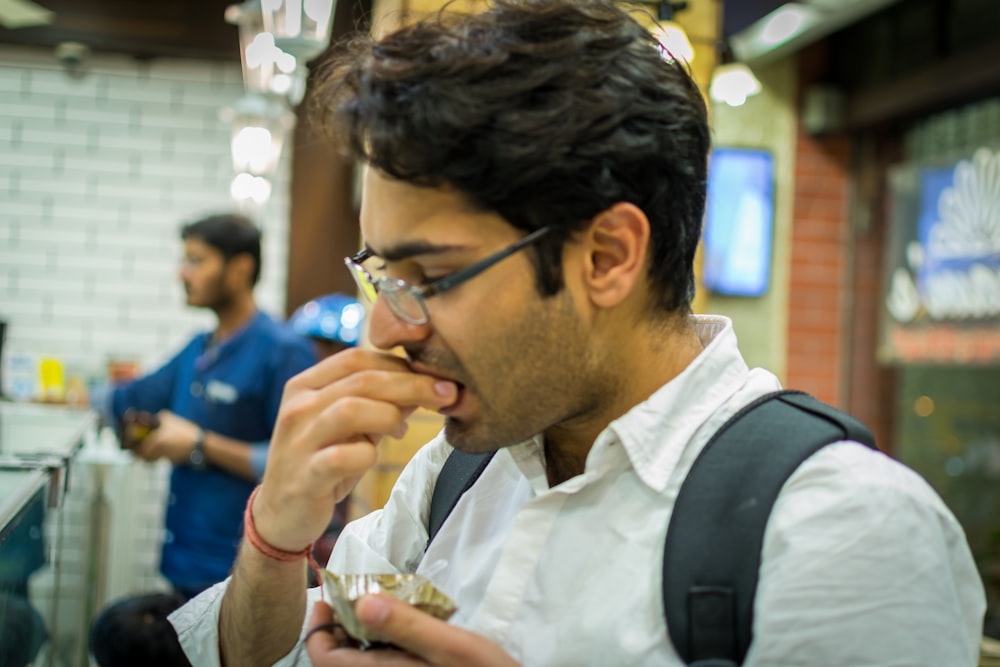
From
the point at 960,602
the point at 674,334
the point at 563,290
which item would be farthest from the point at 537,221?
the point at 960,602

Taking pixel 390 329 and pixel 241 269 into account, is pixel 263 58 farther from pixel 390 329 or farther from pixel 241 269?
pixel 390 329

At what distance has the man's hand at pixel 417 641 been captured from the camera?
1.18 meters

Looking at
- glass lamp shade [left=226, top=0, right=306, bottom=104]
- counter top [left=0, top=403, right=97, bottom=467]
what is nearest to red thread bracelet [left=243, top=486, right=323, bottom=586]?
counter top [left=0, top=403, right=97, bottom=467]

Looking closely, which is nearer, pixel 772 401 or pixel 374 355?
pixel 772 401

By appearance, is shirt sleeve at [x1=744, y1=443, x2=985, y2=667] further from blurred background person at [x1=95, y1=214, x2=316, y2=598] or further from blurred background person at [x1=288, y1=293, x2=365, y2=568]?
blurred background person at [x1=288, y1=293, x2=365, y2=568]

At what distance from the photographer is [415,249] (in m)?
1.38

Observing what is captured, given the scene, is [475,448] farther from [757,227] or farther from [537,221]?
[757,227]

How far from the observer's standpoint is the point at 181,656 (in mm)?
3078

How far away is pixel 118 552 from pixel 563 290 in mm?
4849

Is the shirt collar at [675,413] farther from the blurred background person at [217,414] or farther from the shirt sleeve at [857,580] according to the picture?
the blurred background person at [217,414]

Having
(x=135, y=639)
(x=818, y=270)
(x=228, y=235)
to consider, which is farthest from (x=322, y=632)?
(x=818, y=270)

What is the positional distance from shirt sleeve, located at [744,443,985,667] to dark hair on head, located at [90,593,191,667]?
226cm

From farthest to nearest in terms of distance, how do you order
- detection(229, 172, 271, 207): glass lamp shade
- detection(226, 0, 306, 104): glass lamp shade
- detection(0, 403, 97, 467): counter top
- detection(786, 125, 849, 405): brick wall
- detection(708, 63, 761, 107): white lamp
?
detection(786, 125, 849, 405): brick wall < detection(229, 172, 271, 207): glass lamp shade < detection(708, 63, 761, 107): white lamp < detection(226, 0, 306, 104): glass lamp shade < detection(0, 403, 97, 467): counter top

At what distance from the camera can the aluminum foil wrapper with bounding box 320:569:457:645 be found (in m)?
1.24
